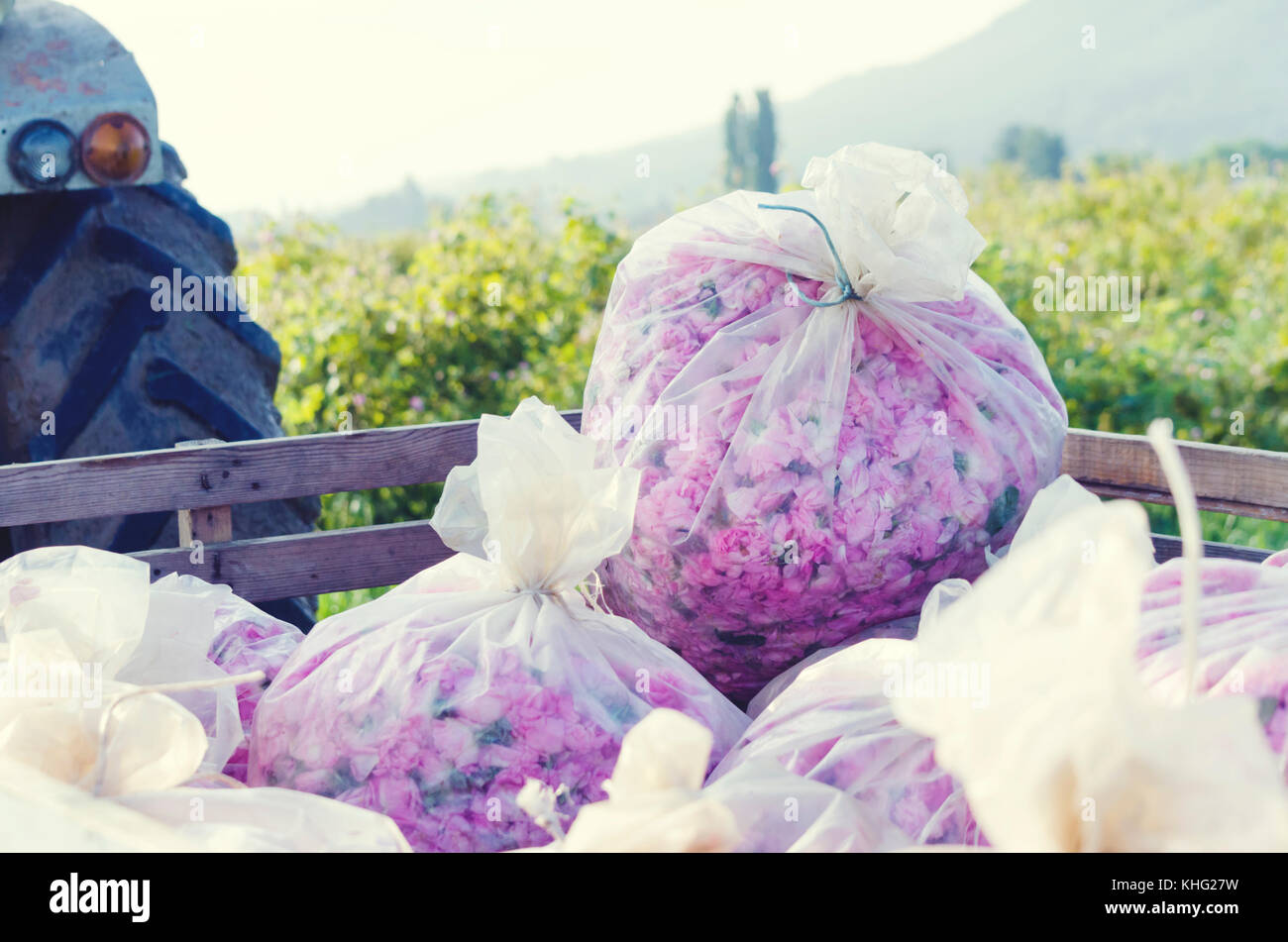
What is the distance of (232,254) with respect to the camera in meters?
2.35

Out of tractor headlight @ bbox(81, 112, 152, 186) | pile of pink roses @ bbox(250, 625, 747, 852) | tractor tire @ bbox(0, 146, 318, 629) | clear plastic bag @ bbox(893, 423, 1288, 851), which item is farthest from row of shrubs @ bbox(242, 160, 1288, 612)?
clear plastic bag @ bbox(893, 423, 1288, 851)

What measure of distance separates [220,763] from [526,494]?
0.42m

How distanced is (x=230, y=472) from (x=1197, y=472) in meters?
1.41

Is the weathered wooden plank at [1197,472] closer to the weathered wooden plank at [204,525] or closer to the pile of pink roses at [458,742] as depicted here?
the pile of pink roses at [458,742]

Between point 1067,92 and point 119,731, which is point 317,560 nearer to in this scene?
point 119,731

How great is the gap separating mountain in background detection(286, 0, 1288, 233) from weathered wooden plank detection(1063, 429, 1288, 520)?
93.3 feet

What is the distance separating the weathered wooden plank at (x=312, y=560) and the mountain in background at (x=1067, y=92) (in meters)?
28.4

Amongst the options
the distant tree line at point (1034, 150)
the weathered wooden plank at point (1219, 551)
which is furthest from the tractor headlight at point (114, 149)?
the distant tree line at point (1034, 150)

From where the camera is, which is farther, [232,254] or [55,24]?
[232,254]

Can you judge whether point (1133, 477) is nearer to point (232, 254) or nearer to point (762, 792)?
point (762, 792)

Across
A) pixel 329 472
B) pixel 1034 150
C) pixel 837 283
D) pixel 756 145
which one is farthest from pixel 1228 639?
pixel 1034 150

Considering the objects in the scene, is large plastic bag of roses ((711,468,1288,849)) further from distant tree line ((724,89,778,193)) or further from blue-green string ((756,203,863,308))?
distant tree line ((724,89,778,193))
